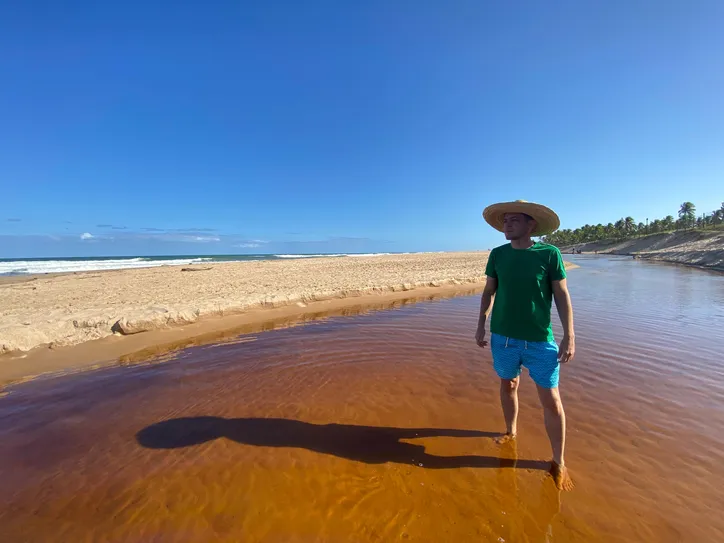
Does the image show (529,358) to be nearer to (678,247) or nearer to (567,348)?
(567,348)

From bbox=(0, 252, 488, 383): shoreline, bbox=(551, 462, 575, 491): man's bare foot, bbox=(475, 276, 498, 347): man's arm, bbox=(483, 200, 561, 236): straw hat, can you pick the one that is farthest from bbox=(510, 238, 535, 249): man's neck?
bbox=(0, 252, 488, 383): shoreline

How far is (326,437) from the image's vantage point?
11.6 ft

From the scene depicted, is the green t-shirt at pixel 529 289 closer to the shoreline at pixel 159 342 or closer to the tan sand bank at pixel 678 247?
the shoreline at pixel 159 342

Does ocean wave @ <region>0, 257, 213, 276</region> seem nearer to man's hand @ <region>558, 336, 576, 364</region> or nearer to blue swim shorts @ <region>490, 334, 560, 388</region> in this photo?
blue swim shorts @ <region>490, 334, 560, 388</region>

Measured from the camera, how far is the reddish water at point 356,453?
94.8 inches

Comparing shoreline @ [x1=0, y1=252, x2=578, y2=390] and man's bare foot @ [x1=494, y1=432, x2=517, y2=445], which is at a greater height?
shoreline @ [x1=0, y1=252, x2=578, y2=390]

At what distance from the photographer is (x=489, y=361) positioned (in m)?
5.69

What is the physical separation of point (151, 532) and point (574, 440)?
3.98 metres

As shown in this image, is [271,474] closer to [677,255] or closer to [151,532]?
[151,532]

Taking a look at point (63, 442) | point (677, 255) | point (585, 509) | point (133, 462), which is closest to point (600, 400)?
point (585, 509)

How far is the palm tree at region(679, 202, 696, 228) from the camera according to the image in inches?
2935

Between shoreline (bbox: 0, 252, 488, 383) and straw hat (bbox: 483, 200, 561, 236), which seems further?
shoreline (bbox: 0, 252, 488, 383)

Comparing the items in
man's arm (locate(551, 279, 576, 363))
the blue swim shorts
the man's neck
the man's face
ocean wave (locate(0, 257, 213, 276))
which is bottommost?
the blue swim shorts

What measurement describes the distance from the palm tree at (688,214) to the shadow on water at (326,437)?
103 meters
